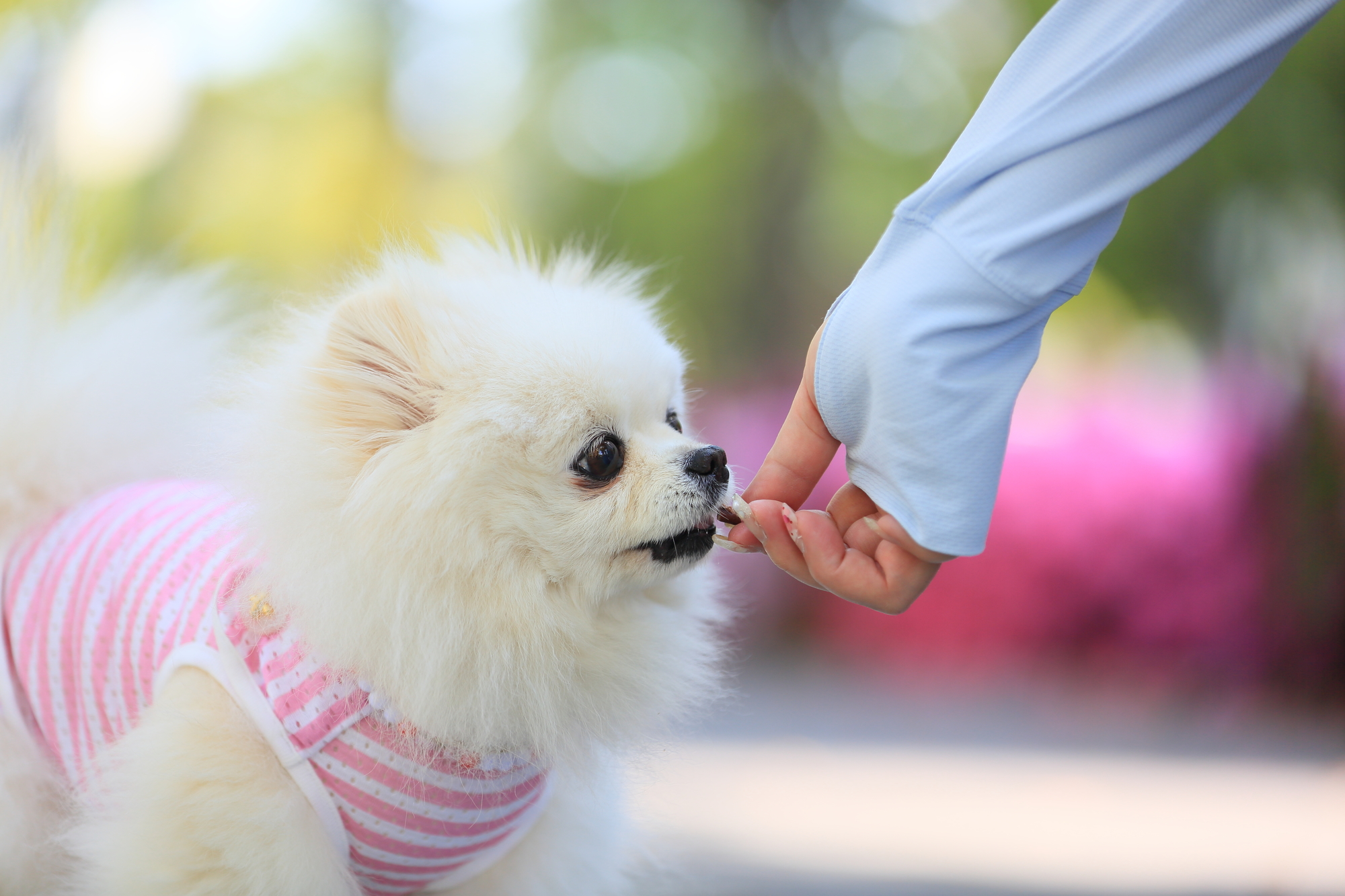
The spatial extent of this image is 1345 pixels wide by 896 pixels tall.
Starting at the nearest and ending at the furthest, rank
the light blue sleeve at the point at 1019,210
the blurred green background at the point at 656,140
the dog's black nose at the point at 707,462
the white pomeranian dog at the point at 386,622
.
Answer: the light blue sleeve at the point at 1019,210 → the white pomeranian dog at the point at 386,622 → the dog's black nose at the point at 707,462 → the blurred green background at the point at 656,140

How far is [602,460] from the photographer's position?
153cm

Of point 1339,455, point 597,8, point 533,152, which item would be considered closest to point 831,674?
point 1339,455

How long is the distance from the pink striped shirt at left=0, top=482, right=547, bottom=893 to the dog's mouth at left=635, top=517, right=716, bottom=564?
1.43 ft

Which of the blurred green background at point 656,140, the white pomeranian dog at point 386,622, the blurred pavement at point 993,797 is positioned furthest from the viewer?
the blurred green background at point 656,140

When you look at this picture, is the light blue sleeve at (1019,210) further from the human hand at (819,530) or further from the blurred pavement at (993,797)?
the blurred pavement at (993,797)

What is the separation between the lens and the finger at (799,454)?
1492 millimetres

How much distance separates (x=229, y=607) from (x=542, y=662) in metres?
0.53

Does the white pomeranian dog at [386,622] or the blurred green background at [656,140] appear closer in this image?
the white pomeranian dog at [386,622]

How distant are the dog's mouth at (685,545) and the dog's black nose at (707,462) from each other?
0.25 feet

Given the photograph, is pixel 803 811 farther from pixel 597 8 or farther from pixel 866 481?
→ pixel 597 8

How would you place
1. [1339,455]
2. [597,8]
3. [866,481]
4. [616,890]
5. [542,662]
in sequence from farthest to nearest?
[597,8] < [1339,455] < [616,890] < [542,662] < [866,481]

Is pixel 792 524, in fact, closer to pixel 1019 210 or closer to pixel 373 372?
pixel 1019 210

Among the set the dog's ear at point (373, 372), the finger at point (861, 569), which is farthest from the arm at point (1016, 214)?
the dog's ear at point (373, 372)

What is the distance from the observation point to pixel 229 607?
4.93ft
